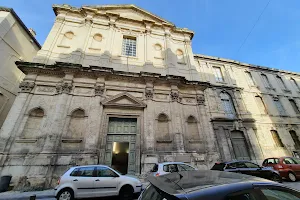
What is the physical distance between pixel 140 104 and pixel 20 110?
7.62 meters

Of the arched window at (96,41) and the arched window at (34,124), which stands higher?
the arched window at (96,41)

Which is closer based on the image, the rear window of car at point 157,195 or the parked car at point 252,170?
the rear window of car at point 157,195

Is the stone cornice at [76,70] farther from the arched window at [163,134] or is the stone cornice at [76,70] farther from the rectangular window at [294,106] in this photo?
the rectangular window at [294,106]

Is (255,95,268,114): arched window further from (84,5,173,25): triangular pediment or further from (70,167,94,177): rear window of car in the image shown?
(70,167,94,177): rear window of car

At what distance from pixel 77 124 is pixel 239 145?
13.7 m

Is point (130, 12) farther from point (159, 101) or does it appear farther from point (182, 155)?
point (182, 155)

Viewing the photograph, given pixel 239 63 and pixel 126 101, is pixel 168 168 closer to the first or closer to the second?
pixel 126 101

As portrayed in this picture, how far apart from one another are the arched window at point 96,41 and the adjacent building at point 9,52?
7.56 m

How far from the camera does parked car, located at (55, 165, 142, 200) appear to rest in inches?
204

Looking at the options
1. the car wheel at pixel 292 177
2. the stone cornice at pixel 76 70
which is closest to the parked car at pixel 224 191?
the car wheel at pixel 292 177

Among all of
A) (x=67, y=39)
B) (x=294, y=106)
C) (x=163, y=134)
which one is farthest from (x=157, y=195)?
(x=294, y=106)

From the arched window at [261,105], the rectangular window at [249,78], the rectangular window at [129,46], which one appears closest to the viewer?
the rectangular window at [129,46]

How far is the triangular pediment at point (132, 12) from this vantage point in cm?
1416

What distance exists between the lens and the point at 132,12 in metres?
15.0
